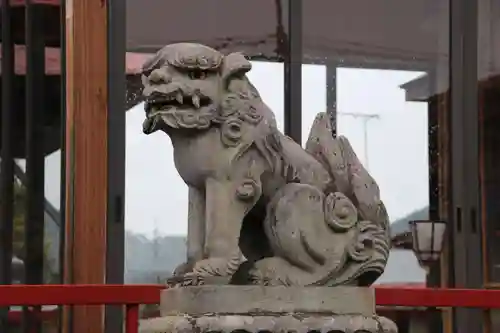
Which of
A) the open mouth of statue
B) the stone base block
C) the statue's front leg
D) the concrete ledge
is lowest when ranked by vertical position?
the stone base block

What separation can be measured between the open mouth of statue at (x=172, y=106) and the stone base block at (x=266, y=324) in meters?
0.33

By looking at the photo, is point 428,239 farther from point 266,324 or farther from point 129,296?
point 266,324

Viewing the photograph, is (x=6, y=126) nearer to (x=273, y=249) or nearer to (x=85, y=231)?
(x=85, y=231)

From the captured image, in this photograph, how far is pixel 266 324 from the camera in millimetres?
1581

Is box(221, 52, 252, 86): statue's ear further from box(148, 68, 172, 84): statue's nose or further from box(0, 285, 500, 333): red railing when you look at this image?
box(0, 285, 500, 333): red railing

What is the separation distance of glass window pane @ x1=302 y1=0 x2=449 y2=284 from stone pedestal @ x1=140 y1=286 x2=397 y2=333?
1724 millimetres

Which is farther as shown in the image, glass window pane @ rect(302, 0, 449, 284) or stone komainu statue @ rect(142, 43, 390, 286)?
glass window pane @ rect(302, 0, 449, 284)

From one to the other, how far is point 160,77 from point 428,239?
185 centimetres

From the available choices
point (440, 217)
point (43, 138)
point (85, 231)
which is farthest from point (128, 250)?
point (440, 217)

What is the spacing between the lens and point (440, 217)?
133 inches

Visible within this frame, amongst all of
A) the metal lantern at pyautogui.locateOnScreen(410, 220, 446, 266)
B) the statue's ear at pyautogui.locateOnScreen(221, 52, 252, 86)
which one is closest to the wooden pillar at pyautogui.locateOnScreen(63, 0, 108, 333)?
the metal lantern at pyautogui.locateOnScreen(410, 220, 446, 266)

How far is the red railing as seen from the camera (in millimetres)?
2229

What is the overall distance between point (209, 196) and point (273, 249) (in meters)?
0.16

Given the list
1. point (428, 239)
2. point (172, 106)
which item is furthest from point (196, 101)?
point (428, 239)
